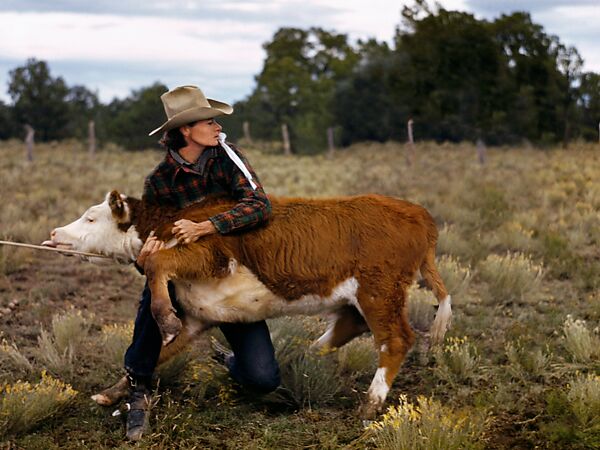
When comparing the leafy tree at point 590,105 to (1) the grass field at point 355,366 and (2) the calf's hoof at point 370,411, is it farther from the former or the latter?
(2) the calf's hoof at point 370,411

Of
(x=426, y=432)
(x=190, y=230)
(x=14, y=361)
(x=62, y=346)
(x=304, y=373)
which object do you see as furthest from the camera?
(x=62, y=346)

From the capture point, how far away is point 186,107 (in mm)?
4273

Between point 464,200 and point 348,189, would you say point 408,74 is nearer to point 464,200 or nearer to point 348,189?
point 348,189

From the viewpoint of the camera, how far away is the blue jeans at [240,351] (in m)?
4.50

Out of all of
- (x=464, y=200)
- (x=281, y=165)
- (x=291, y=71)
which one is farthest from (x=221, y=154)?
(x=291, y=71)

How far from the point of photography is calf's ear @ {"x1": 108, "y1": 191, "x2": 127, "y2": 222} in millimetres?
4285

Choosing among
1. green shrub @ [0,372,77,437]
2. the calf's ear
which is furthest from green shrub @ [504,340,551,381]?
green shrub @ [0,372,77,437]

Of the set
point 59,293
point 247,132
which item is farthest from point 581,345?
point 247,132

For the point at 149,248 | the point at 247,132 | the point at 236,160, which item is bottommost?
the point at 247,132

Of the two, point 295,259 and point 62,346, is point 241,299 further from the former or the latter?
point 62,346

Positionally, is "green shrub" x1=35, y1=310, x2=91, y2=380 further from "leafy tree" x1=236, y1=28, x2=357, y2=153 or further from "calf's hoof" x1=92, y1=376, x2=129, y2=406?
"leafy tree" x1=236, y1=28, x2=357, y2=153

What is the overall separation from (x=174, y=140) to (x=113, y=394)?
1609 millimetres

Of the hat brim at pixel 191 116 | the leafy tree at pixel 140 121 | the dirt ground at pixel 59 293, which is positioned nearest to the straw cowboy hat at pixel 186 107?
the hat brim at pixel 191 116

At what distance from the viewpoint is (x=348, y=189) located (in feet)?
63.0
